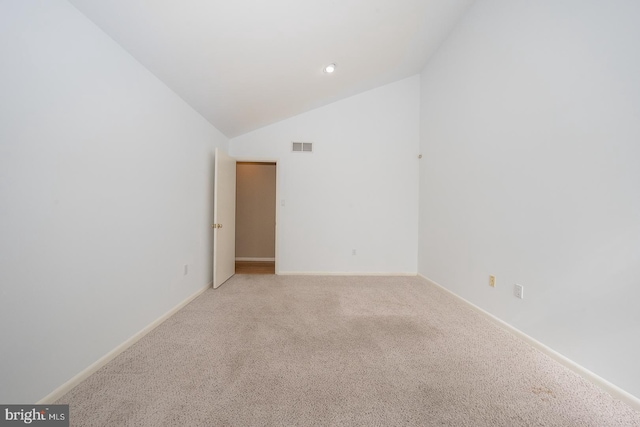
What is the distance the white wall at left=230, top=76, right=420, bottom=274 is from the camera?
417 cm

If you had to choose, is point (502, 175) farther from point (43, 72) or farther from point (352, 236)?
point (43, 72)

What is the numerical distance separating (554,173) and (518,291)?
105cm

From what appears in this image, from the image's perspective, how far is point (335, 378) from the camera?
154 cm

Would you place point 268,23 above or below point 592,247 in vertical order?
above

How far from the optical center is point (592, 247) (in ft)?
5.32

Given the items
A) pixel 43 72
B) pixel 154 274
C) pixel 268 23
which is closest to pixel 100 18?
pixel 43 72

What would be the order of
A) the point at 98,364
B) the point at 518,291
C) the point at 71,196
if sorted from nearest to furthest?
the point at 71,196 < the point at 98,364 < the point at 518,291

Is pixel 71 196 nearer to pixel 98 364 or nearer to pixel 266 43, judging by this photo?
pixel 98 364

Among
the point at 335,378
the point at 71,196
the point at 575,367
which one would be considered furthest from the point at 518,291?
the point at 71,196

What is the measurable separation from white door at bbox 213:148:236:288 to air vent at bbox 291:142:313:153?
1.04m

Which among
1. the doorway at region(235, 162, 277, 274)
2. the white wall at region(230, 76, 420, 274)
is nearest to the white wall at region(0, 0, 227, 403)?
the white wall at region(230, 76, 420, 274)

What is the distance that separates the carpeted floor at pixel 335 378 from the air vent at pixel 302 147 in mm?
2669

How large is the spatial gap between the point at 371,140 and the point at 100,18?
3.51 meters

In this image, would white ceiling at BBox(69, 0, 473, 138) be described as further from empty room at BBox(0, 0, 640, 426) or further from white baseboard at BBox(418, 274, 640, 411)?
white baseboard at BBox(418, 274, 640, 411)
